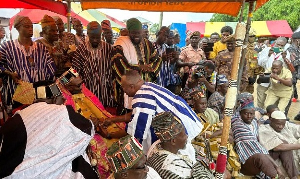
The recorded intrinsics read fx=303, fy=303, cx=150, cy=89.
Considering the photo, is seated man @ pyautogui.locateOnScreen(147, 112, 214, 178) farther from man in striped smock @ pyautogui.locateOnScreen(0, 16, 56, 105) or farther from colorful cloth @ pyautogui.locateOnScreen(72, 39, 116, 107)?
man in striped smock @ pyautogui.locateOnScreen(0, 16, 56, 105)

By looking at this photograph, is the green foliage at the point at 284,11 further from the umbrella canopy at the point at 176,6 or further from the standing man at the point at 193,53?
the umbrella canopy at the point at 176,6

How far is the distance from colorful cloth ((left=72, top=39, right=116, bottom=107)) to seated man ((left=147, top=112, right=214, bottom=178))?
2.04 m

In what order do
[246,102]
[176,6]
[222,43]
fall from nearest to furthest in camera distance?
[246,102], [176,6], [222,43]

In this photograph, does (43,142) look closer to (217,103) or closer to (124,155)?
(124,155)

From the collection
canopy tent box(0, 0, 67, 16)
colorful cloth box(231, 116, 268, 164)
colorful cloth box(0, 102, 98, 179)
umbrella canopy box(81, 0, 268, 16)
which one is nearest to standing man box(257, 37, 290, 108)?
umbrella canopy box(81, 0, 268, 16)

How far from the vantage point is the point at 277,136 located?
13.4ft

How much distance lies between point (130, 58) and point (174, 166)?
2125mm

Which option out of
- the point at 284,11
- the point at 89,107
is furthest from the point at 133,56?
the point at 284,11

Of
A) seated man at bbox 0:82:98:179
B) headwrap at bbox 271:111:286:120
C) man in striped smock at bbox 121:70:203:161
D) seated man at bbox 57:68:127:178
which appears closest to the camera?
seated man at bbox 0:82:98:179

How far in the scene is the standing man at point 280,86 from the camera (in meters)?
6.20

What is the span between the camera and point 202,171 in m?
2.49

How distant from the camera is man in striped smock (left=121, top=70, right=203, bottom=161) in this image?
275 centimetres

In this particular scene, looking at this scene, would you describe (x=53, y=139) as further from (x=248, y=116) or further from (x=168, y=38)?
(x=168, y=38)

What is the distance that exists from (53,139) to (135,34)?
274cm
